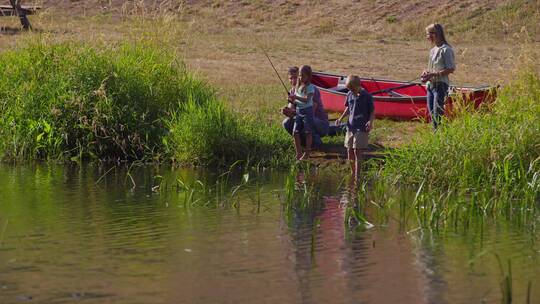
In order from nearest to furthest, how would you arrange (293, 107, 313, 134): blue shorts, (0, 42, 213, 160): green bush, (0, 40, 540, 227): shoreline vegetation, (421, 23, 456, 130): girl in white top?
(0, 40, 540, 227): shoreline vegetation, (421, 23, 456, 130): girl in white top, (293, 107, 313, 134): blue shorts, (0, 42, 213, 160): green bush

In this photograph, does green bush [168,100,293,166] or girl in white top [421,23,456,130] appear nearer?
girl in white top [421,23,456,130]

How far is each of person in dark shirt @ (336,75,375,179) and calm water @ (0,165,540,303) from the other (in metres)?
0.57

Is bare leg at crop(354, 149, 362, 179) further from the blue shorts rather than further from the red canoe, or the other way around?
the red canoe

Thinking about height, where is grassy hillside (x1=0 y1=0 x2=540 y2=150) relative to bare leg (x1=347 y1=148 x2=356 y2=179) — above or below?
above

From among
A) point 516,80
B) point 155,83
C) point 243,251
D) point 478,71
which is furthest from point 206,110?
point 478,71

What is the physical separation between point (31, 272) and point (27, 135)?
576 centimetres

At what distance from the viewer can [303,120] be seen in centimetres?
1380

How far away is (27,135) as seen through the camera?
47.5ft

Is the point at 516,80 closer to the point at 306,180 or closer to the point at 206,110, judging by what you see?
the point at 306,180

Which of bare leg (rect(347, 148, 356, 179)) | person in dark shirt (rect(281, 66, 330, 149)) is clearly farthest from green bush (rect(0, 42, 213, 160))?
bare leg (rect(347, 148, 356, 179))

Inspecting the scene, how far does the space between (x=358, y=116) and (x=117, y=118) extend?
3.22m

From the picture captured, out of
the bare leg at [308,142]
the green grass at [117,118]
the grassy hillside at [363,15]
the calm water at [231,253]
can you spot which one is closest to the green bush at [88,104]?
the green grass at [117,118]

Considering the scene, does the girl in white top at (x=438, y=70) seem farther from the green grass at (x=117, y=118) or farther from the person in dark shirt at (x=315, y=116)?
the green grass at (x=117, y=118)

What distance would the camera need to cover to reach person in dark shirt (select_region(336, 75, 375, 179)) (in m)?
12.5
